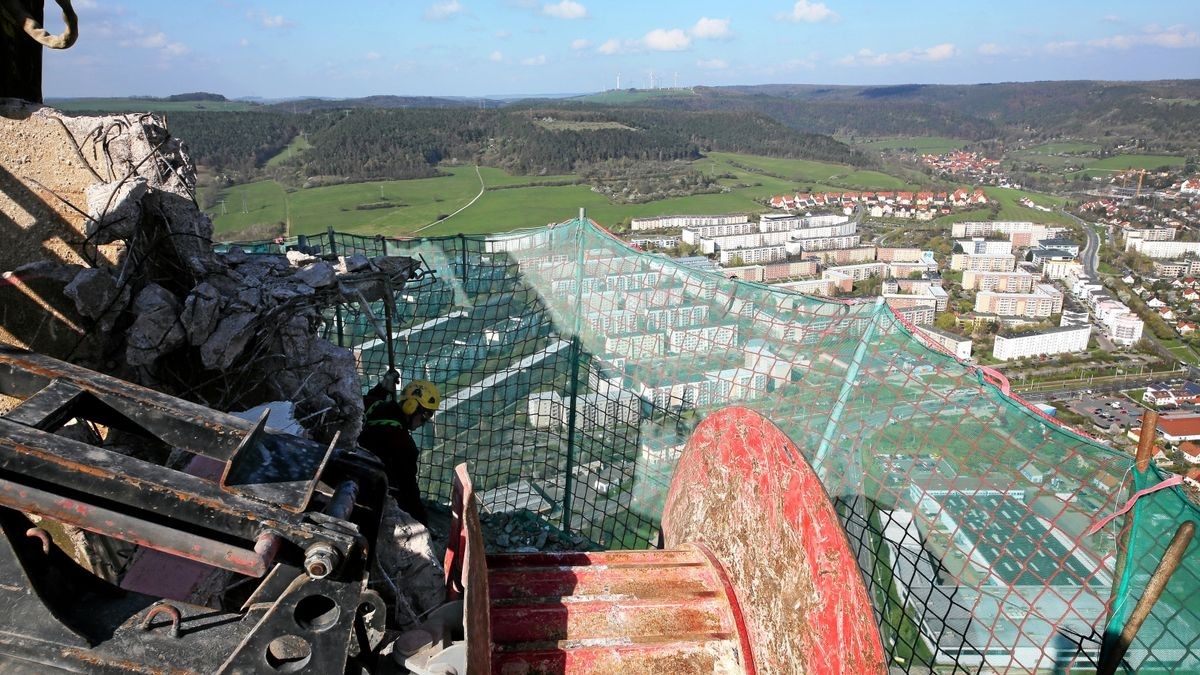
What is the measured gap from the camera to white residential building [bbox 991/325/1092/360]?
27263mm

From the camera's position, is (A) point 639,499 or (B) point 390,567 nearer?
(B) point 390,567

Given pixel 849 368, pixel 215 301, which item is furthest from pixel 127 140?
pixel 849 368

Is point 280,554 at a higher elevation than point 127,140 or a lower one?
lower

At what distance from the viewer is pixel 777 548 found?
7.27 ft

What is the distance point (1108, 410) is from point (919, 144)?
8928cm

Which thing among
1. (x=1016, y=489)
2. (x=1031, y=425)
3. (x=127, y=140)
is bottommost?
(x=1016, y=489)

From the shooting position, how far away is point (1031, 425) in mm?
2566

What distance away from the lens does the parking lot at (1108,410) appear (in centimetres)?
1989

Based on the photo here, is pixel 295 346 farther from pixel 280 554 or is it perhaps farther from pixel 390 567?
pixel 280 554

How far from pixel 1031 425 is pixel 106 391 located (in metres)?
2.90

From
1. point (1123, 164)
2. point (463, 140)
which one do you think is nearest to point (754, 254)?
point (463, 140)

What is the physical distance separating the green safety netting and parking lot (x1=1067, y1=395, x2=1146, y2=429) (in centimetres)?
1801

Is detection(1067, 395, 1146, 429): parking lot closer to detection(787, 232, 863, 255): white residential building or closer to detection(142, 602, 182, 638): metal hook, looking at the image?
detection(787, 232, 863, 255): white residential building

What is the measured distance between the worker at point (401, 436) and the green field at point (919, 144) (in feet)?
330
